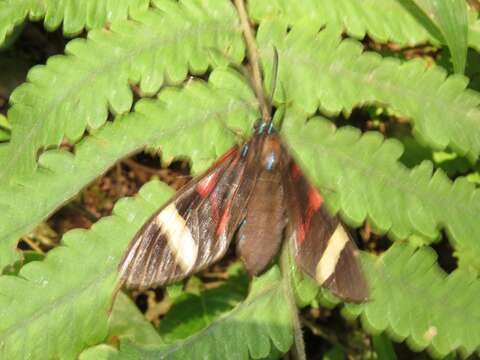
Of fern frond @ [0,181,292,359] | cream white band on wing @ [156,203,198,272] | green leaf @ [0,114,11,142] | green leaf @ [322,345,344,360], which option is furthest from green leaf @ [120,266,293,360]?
green leaf @ [0,114,11,142]

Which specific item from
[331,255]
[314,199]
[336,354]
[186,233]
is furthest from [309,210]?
[336,354]

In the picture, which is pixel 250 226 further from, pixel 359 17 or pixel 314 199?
pixel 359 17

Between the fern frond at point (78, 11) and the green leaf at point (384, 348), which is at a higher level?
the fern frond at point (78, 11)

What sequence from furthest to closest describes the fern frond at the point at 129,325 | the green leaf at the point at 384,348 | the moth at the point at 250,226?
the green leaf at the point at 384,348, the fern frond at the point at 129,325, the moth at the point at 250,226

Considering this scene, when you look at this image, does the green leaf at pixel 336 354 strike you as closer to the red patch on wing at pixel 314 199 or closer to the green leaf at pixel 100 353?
the red patch on wing at pixel 314 199

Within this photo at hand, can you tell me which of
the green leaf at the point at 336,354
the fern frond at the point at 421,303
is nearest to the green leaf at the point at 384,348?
the green leaf at the point at 336,354

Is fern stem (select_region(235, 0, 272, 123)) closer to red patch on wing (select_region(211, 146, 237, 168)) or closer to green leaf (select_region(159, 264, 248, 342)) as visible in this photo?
red patch on wing (select_region(211, 146, 237, 168))
